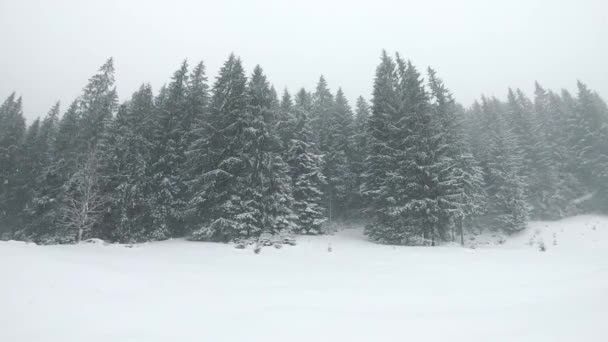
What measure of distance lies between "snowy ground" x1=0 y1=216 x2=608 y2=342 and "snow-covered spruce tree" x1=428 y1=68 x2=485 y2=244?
1002cm

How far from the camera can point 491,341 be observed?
3.96 meters

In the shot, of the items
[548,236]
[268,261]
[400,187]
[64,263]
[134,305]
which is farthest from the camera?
[548,236]

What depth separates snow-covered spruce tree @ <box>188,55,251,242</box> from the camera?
19.0 metres

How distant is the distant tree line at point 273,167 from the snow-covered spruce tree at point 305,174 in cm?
14

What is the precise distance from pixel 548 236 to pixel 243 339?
33.0 metres

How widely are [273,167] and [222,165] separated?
3.89 meters

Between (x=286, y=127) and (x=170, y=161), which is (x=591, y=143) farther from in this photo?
(x=170, y=161)

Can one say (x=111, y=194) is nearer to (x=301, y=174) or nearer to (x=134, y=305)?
(x=301, y=174)

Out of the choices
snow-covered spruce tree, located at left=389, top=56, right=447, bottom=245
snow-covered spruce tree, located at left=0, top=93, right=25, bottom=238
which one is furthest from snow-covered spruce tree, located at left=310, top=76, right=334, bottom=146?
snow-covered spruce tree, located at left=0, top=93, right=25, bottom=238

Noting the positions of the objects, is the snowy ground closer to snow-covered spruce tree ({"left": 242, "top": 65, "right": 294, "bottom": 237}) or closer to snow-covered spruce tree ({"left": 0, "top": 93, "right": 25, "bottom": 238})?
snow-covered spruce tree ({"left": 242, "top": 65, "right": 294, "bottom": 237})

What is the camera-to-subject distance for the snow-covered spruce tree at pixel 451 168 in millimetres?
19875

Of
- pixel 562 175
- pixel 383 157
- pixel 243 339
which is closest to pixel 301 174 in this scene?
pixel 383 157

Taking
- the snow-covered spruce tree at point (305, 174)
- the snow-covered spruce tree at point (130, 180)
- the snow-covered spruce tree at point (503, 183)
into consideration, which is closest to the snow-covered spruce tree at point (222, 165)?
the snow-covered spruce tree at point (130, 180)

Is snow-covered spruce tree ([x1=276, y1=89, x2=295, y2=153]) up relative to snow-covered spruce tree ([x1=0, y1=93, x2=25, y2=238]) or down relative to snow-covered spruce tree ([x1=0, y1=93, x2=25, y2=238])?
up
